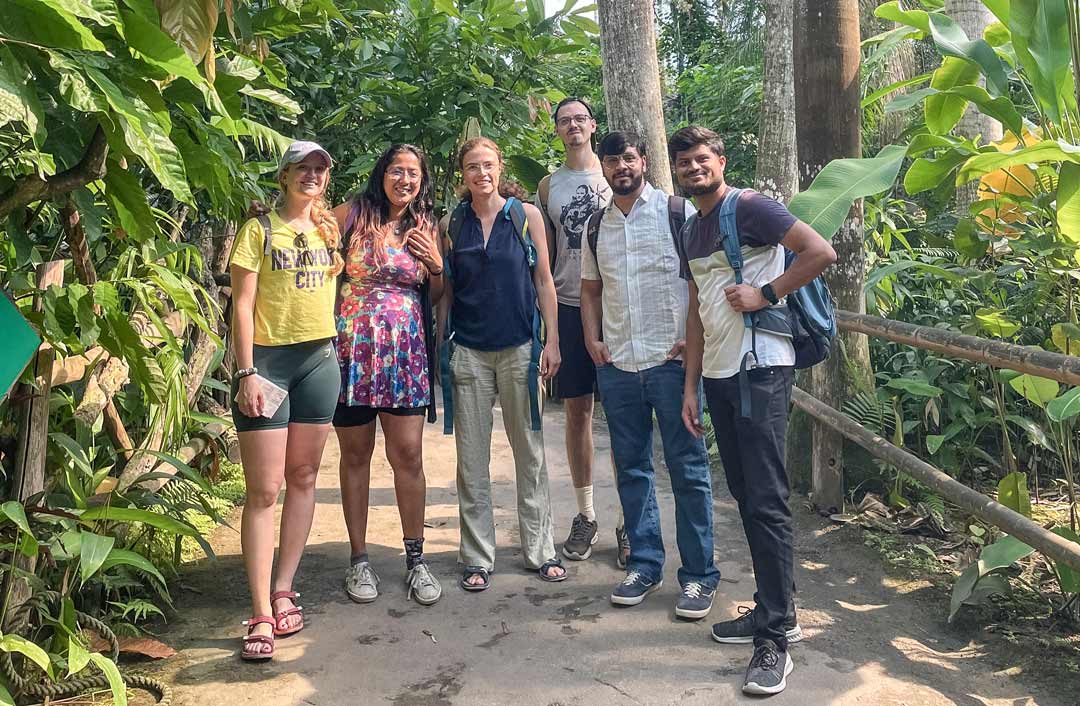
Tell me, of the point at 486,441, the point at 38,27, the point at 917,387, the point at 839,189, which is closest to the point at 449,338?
the point at 486,441

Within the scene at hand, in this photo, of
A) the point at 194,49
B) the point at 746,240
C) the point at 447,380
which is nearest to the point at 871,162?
the point at 746,240

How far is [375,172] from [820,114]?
238 cm

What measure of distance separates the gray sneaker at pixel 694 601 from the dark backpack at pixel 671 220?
4.28ft

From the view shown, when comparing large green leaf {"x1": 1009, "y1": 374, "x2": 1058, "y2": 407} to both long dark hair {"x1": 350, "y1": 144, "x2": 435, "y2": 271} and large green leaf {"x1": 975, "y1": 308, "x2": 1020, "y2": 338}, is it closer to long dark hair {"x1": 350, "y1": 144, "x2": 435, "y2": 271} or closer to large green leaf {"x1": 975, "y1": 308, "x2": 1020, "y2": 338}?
large green leaf {"x1": 975, "y1": 308, "x2": 1020, "y2": 338}

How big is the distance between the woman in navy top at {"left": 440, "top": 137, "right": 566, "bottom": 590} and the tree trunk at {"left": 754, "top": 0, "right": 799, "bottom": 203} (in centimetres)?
529

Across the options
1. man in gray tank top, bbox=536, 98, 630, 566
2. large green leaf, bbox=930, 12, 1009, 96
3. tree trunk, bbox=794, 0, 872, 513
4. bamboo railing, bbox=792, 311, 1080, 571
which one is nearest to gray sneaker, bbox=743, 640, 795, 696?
bamboo railing, bbox=792, 311, 1080, 571

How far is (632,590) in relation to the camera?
154 inches

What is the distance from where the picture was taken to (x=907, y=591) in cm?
406

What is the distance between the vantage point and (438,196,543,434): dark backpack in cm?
415

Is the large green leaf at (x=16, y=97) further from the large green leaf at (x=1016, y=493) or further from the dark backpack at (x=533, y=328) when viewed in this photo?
the large green leaf at (x=1016, y=493)

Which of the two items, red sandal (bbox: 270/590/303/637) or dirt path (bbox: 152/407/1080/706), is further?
red sandal (bbox: 270/590/303/637)

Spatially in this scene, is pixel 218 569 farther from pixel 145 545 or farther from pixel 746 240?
pixel 746 240

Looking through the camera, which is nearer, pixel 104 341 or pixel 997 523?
pixel 104 341

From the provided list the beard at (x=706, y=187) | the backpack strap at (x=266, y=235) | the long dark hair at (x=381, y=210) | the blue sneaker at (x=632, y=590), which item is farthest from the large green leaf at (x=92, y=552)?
the beard at (x=706, y=187)
